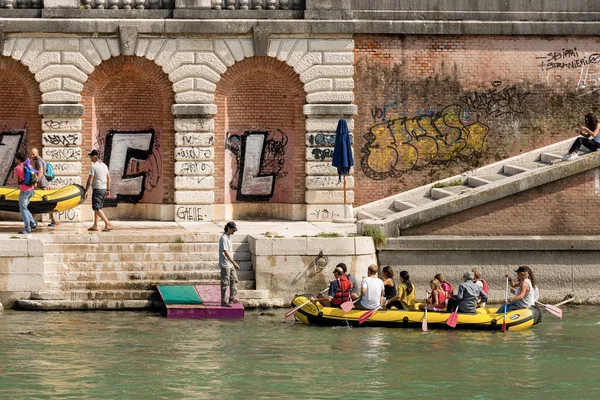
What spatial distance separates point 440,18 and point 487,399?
1329 centimetres

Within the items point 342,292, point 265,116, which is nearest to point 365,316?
point 342,292

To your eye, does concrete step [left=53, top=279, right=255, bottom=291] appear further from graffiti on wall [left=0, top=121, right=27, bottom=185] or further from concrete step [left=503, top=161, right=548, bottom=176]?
concrete step [left=503, top=161, right=548, bottom=176]

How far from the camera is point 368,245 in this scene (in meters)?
26.7

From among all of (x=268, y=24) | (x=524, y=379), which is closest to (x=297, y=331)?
(x=524, y=379)

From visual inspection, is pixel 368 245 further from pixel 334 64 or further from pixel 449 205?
pixel 334 64

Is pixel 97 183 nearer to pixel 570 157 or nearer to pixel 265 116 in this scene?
pixel 265 116

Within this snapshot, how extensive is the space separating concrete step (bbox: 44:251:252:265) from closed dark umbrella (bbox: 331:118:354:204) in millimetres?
4249

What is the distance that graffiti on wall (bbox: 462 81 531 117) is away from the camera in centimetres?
3111

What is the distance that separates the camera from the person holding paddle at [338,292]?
81.5ft

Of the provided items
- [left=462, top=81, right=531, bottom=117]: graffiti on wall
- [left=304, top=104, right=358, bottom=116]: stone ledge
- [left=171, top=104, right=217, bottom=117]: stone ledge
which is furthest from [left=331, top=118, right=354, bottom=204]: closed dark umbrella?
[left=462, top=81, right=531, bottom=117]: graffiti on wall

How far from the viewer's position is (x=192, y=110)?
99.6 feet

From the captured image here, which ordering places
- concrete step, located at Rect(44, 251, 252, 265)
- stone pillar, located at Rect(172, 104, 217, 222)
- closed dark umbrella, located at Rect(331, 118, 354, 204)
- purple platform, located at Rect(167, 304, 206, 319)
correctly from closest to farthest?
purple platform, located at Rect(167, 304, 206, 319) < concrete step, located at Rect(44, 251, 252, 265) < closed dark umbrella, located at Rect(331, 118, 354, 204) < stone pillar, located at Rect(172, 104, 217, 222)

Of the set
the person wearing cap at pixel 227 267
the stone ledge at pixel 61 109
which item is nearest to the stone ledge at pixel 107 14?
the stone ledge at pixel 61 109

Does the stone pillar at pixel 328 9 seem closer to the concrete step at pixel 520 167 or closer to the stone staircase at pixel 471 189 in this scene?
the stone staircase at pixel 471 189
